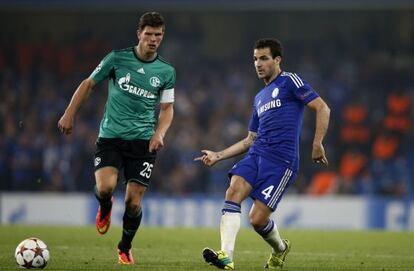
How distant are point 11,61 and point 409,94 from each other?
1063cm

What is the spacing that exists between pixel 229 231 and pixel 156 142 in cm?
127

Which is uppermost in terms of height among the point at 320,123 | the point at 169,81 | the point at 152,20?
the point at 152,20

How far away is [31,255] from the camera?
330 inches

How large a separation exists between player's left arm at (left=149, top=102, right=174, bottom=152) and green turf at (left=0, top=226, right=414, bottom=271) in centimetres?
115

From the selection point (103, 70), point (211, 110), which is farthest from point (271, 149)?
point (211, 110)

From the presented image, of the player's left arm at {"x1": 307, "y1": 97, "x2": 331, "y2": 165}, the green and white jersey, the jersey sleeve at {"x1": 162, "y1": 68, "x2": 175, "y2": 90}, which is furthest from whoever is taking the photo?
the jersey sleeve at {"x1": 162, "y1": 68, "x2": 175, "y2": 90}

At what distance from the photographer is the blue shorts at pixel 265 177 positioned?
8.82m

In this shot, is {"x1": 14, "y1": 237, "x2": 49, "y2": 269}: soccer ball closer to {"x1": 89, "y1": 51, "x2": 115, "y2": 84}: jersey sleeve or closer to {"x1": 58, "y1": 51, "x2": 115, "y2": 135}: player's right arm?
{"x1": 58, "y1": 51, "x2": 115, "y2": 135}: player's right arm

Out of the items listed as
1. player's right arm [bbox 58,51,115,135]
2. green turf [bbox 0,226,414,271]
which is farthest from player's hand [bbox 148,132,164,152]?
green turf [bbox 0,226,414,271]

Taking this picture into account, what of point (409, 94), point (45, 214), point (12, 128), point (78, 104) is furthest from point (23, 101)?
point (78, 104)

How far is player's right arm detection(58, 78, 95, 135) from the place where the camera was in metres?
8.98

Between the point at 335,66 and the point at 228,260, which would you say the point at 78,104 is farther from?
the point at 335,66

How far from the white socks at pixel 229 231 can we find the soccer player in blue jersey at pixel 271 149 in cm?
2

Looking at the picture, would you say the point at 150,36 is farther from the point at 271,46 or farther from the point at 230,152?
the point at 230,152
